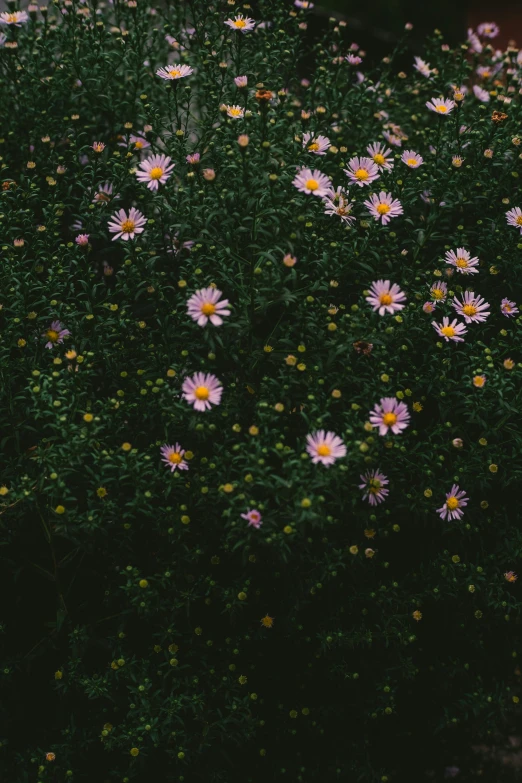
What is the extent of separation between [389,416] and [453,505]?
0.43 meters

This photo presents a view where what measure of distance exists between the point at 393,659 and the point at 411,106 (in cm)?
286

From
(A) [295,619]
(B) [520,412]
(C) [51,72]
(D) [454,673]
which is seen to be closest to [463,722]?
(D) [454,673]

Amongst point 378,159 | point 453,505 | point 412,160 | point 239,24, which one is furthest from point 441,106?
point 453,505

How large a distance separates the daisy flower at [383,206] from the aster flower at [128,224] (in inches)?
32.8

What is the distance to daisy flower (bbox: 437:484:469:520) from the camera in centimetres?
234

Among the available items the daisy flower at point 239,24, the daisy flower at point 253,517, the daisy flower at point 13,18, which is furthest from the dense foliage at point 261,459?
the daisy flower at point 13,18

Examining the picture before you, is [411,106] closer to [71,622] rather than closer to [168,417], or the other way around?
[168,417]

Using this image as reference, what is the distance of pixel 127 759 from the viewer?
8.05ft

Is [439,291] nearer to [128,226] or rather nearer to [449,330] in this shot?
[449,330]

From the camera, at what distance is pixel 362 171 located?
2607mm

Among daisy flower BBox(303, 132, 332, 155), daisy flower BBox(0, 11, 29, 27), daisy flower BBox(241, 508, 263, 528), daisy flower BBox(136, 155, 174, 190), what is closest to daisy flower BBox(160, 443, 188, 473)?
daisy flower BBox(241, 508, 263, 528)

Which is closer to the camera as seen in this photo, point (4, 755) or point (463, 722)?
point (4, 755)

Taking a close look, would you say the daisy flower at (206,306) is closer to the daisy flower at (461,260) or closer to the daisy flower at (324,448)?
the daisy flower at (324,448)

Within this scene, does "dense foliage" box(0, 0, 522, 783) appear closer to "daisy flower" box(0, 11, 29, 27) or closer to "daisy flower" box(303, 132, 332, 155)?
"daisy flower" box(303, 132, 332, 155)
